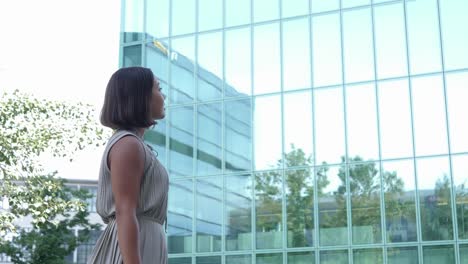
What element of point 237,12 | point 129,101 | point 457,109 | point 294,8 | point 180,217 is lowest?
point 129,101

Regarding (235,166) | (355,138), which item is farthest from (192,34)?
(355,138)

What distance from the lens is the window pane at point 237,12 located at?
22.8 meters

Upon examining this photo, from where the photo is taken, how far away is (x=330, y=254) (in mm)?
20469

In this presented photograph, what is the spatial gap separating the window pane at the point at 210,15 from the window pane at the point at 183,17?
24 cm

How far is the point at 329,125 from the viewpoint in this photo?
21.2m

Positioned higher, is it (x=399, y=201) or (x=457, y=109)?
(x=457, y=109)

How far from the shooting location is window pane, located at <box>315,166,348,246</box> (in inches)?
809

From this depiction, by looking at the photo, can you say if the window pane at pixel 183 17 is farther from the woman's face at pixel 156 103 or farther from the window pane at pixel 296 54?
the woman's face at pixel 156 103

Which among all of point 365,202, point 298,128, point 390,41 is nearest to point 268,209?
point 298,128

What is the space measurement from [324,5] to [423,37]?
9.57 ft

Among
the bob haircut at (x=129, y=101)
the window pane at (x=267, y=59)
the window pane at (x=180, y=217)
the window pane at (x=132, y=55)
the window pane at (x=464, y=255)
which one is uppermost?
the window pane at (x=132, y=55)

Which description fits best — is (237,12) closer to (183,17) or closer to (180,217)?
(183,17)

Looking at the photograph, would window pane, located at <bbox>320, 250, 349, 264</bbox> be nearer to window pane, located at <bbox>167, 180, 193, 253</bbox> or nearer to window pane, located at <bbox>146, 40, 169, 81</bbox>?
window pane, located at <bbox>167, 180, 193, 253</bbox>

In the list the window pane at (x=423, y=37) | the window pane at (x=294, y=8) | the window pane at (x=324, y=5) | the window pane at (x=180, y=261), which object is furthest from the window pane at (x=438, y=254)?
the window pane at (x=294, y=8)
